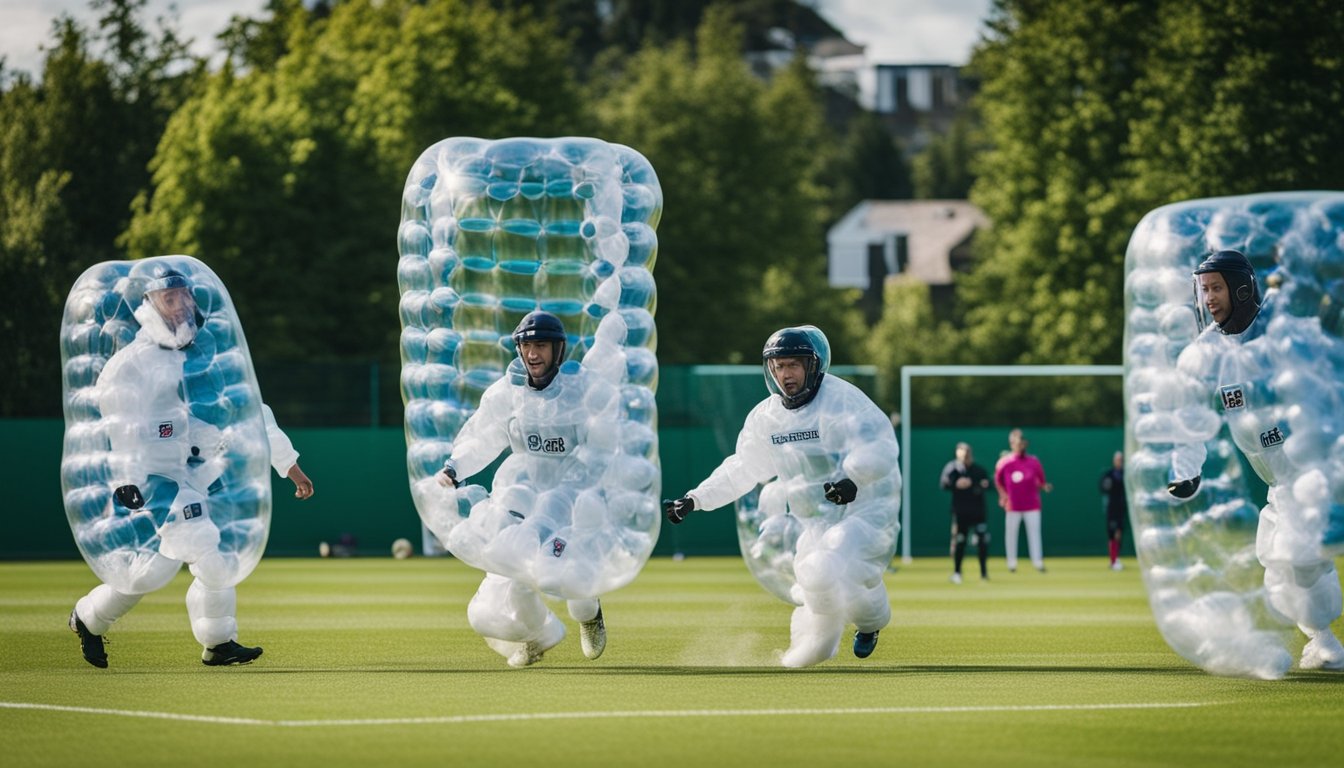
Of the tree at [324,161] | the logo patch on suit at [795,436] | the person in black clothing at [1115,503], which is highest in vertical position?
the tree at [324,161]

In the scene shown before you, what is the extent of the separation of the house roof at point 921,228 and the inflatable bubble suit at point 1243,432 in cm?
9161

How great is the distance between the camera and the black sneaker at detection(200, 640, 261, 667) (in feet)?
43.0

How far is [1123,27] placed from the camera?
5256cm

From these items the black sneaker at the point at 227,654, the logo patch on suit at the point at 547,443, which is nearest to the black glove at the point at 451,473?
the logo patch on suit at the point at 547,443

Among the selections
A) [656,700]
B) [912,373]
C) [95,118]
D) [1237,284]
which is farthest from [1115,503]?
[95,118]

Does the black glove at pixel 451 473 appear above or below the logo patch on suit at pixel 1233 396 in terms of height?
below

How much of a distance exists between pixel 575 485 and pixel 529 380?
2.45 ft

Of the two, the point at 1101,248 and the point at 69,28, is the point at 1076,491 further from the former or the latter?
the point at 69,28

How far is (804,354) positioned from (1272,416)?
2.94 meters

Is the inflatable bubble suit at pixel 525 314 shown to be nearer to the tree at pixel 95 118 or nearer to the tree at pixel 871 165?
the tree at pixel 95 118

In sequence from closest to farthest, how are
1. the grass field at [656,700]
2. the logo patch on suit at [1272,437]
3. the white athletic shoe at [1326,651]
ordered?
the grass field at [656,700]
the logo patch on suit at [1272,437]
the white athletic shoe at [1326,651]

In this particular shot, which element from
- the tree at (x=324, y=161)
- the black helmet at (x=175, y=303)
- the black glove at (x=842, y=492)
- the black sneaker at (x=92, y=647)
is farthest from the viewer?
the tree at (x=324, y=161)

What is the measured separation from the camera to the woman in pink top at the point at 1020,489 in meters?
27.1

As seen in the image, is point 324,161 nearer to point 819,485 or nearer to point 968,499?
point 968,499
